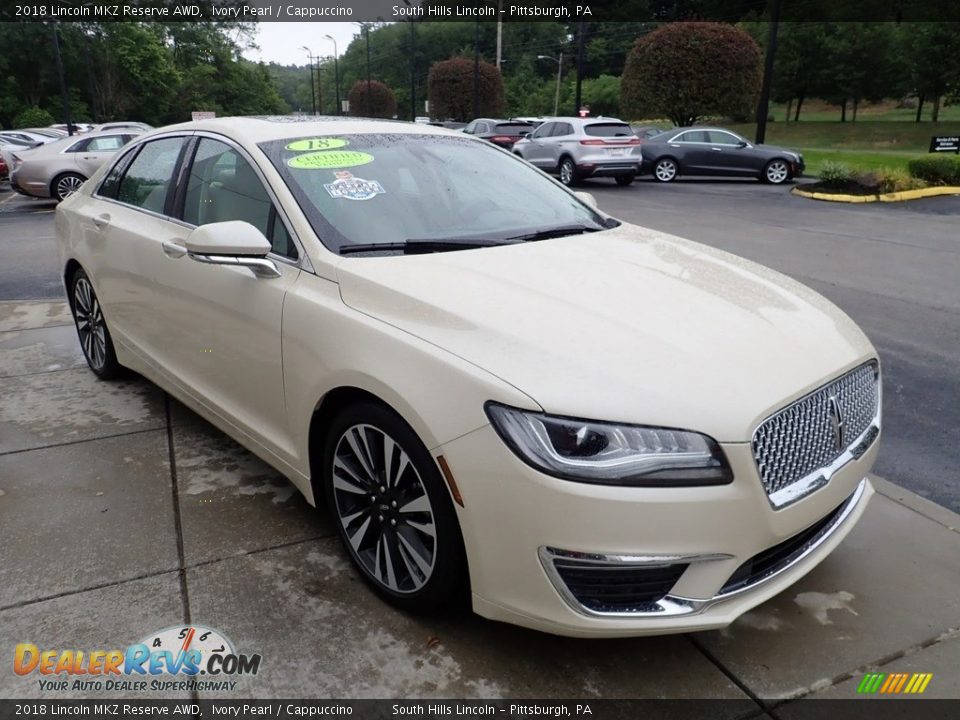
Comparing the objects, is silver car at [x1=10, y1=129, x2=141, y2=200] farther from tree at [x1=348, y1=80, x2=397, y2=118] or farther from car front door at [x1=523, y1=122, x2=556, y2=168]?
Result: tree at [x1=348, y1=80, x2=397, y2=118]

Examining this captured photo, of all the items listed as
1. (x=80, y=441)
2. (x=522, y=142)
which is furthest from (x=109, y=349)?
(x=522, y=142)

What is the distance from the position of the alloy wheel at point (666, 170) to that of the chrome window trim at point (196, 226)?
58.7 ft

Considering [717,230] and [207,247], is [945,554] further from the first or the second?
[717,230]

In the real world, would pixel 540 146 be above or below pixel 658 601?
above

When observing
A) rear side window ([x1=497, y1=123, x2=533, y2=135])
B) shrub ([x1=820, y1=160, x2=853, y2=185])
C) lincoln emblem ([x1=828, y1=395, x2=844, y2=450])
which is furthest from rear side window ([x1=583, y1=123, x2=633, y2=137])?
lincoln emblem ([x1=828, y1=395, x2=844, y2=450])

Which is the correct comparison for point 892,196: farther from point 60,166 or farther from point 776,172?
point 60,166

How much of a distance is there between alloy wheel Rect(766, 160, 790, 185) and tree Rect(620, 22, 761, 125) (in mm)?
9587

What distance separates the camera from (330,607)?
266 centimetres

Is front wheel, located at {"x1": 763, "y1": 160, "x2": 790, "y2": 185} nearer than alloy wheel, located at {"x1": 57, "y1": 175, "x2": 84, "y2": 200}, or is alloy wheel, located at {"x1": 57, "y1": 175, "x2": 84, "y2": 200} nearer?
alloy wheel, located at {"x1": 57, "y1": 175, "x2": 84, "y2": 200}

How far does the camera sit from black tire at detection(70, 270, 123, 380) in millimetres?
4613

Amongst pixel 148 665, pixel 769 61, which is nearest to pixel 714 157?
pixel 769 61

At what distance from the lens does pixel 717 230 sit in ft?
37.3

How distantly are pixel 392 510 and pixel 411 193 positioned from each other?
137cm

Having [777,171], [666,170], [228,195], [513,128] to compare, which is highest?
[228,195]
